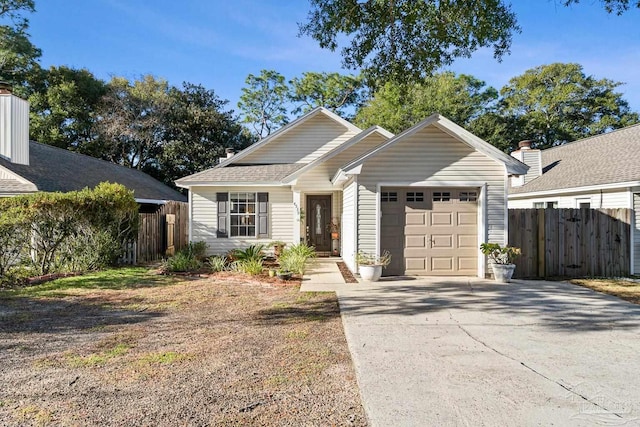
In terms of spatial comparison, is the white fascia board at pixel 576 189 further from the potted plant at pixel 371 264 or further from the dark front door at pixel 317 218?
the dark front door at pixel 317 218

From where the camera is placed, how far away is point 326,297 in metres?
7.60

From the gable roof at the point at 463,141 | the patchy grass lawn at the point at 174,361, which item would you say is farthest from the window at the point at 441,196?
the patchy grass lawn at the point at 174,361

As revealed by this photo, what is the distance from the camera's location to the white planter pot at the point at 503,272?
29.9ft

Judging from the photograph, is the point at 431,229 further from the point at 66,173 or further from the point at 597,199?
the point at 66,173

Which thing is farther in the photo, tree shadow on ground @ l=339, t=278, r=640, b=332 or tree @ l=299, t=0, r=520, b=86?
tree @ l=299, t=0, r=520, b=86

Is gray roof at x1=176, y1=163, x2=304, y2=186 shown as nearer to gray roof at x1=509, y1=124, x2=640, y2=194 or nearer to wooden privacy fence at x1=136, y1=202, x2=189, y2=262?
wooden privacy fence at x1=136, y1=202, x2=189, y2=262

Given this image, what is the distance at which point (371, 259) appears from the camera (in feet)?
31.3

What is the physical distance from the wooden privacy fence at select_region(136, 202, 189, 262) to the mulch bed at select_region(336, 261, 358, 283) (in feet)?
22.2

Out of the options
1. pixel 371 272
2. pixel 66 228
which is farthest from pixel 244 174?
pixel 371 272

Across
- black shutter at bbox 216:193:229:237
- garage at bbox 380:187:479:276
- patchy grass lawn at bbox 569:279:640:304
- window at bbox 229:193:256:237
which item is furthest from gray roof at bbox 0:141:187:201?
patchy grass lawn at bbox 569:279:640:304

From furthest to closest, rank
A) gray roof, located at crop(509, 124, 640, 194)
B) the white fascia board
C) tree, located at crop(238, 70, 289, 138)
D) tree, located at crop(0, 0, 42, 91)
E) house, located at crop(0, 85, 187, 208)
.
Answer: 1. tree, located at crop(238, 70, 289, 138)
2. tree, located at crop(0, 0, 42, 91)
3. house, located at crop(0, 85, 187, 208)
4. gray roof, located at crop(509, 124, 640, 194)
5. the white fascia board

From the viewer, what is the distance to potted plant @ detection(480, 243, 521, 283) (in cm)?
914

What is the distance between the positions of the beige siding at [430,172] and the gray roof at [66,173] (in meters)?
11.4

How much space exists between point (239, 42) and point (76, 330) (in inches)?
377
